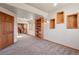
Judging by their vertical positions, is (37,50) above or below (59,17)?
below

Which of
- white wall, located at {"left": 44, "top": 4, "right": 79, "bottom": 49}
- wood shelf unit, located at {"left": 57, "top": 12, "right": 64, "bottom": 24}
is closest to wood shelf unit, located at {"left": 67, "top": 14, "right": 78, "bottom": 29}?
white wall, located at {"left": 44, "top": 4, "right": 79, "bottom": 49}

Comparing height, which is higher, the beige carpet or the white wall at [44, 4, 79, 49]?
the white wall at [44, 4, 79, 49]

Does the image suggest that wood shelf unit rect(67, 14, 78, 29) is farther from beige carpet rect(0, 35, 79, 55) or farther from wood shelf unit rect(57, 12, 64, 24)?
beige carpet rect(0, 35, 79, 55)

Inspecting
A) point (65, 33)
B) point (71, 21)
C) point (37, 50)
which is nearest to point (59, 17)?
point (71, 21)

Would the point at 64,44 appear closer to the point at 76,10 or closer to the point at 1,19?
the point at 76,10

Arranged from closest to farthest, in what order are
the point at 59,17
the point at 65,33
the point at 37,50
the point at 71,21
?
the point at 37,50, the point at 71,21, the point at 65,33, the point at 59,17

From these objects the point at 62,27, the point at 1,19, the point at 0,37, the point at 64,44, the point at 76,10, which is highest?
the point at 76,10

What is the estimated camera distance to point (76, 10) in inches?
202

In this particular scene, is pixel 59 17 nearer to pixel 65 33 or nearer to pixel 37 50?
pixel 65 33

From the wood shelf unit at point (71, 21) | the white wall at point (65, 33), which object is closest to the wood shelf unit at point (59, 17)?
the white wall at point (65, 33)

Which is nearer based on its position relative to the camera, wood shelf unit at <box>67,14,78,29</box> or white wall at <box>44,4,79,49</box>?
white wall at <box>44,4,79,49</box>

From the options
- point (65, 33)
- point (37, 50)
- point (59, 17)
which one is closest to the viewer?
point (37, 50)

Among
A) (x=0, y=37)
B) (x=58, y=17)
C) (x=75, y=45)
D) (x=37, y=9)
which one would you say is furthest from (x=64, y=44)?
(x=0, y=37)
